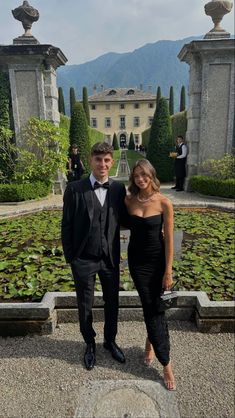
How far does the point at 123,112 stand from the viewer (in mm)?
62406

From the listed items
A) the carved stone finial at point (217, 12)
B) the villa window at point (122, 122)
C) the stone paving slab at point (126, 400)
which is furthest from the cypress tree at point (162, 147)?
the villa window at point (122, 122)

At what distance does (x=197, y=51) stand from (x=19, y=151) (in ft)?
23.6

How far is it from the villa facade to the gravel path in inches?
2352

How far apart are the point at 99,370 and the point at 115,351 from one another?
0.81ft

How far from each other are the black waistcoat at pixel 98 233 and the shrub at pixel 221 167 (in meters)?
8.86

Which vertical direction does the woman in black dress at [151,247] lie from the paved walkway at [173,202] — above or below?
above

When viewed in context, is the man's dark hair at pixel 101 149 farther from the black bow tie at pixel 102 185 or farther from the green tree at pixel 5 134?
the green tree at pixel 5 134

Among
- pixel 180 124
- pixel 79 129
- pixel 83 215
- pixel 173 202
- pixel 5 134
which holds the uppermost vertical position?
pixel 180 124

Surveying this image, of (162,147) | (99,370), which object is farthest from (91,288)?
(162,147)

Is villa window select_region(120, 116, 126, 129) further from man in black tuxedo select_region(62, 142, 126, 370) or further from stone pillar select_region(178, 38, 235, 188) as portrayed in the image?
man in black tuxedo select_region(62, 142, 126, 370)

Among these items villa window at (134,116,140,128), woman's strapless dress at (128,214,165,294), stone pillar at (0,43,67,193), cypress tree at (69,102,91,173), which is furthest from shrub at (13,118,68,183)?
villa window at (134,116,140,128)

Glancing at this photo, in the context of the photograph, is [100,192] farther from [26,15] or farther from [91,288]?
[26,15]

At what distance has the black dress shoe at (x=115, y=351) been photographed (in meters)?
2.99

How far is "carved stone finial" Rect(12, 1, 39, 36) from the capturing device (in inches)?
410
